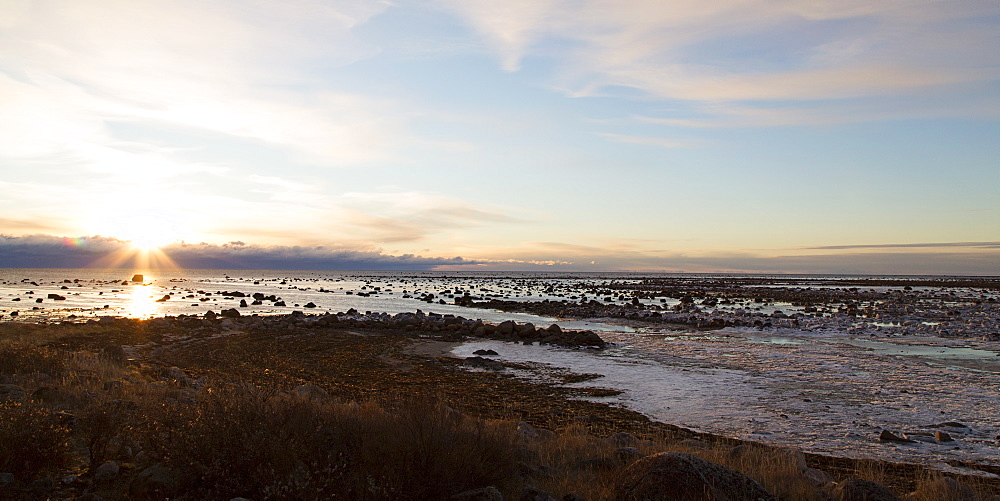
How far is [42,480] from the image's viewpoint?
18.1 feet

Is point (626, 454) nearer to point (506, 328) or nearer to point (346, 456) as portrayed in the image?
point (346, 456)

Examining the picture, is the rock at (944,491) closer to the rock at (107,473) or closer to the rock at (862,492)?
the rock at (862,492)

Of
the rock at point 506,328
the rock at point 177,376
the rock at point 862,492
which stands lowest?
the rock at point 506,328

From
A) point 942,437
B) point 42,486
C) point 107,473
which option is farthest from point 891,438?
point 42,486

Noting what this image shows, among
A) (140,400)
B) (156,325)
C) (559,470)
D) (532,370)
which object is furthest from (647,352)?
(156,325)

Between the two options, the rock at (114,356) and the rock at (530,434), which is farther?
the rock at (114,356)

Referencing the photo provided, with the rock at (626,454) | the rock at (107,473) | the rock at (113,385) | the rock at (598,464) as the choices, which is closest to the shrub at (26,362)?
the rock at (113,385)

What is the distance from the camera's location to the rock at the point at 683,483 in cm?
546

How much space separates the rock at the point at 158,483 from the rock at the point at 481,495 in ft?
8.86

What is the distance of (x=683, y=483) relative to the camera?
5547mm

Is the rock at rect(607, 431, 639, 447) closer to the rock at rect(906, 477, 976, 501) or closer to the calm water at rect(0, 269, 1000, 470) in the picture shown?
the calm water at rect(0, 269, 1000, 470)

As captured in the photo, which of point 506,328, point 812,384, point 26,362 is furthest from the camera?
point 506,328

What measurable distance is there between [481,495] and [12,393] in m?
7.79

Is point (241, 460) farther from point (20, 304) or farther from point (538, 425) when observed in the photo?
point (20, 304)
